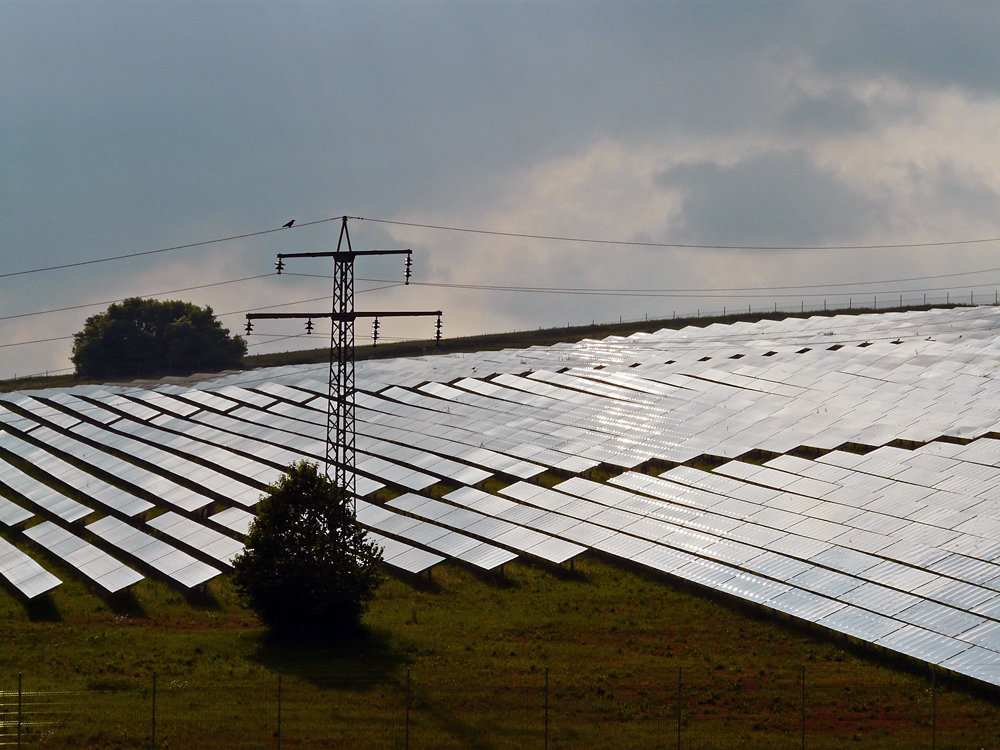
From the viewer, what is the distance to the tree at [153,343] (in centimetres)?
12812

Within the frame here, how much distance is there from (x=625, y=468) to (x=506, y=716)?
32122 mm

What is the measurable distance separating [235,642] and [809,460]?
32.8 metres

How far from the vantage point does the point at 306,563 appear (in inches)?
1559

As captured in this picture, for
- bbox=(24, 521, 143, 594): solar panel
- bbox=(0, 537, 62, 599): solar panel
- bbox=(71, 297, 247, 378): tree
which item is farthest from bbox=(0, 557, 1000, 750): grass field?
bbox=(71, 297, 247, 378): tree

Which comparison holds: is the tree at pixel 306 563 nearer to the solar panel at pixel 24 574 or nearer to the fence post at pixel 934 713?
the solar panel at pixel 24 574

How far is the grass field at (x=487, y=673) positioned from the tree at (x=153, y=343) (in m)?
82.5

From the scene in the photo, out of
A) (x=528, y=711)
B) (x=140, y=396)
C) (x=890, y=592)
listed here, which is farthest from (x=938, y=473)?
(x=140, y=396)

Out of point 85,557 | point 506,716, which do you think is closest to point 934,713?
point 506,716

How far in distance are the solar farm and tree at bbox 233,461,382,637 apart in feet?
22.6

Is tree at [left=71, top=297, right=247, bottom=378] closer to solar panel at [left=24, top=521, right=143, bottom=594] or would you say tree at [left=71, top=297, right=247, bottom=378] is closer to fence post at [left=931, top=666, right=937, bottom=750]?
solar panel at [left=24, top=521, right=143, bottom=594]

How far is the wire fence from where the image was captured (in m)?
29.2

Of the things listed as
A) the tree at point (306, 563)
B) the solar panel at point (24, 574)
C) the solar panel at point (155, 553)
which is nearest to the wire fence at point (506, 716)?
the tree at point (306, 563)

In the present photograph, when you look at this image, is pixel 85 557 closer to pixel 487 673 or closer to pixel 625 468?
pixel 487 673

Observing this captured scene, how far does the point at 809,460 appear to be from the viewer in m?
58.7
